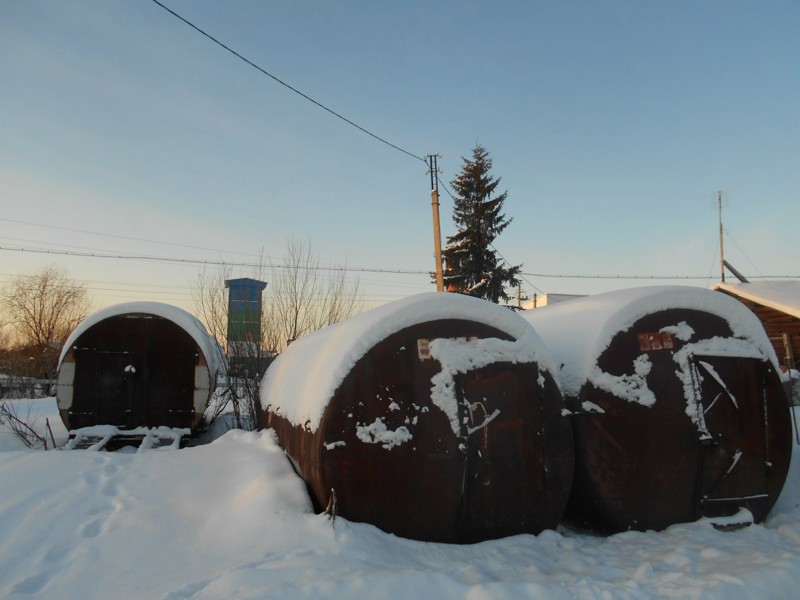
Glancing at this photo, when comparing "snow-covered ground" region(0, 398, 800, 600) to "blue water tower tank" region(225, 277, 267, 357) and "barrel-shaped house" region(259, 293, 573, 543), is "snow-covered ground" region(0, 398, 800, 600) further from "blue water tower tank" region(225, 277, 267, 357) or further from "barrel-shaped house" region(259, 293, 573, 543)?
"blue water tower tank" region(225, 277, 267, 357)

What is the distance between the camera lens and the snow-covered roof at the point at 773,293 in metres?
16.3

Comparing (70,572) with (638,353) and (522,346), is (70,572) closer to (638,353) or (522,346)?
(522,346)

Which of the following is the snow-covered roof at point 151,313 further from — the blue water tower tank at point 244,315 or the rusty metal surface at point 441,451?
the rusty metal surface at point 441,451

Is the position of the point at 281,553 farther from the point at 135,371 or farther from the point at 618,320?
the point at 135,371

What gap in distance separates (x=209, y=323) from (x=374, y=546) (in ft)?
37.6

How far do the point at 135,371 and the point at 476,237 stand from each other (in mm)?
24303

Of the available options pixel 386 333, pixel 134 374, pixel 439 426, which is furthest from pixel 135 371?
pixel 439 426

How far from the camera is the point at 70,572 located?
3723 millimetres

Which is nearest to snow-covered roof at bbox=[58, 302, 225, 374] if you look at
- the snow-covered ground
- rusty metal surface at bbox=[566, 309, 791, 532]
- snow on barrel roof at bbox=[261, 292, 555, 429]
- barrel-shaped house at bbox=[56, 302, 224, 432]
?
barrel-shaped house at bbox=[56, 302, 224, 432]

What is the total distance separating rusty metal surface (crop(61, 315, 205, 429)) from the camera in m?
8.66

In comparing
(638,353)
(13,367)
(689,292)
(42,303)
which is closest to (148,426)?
(638,353)

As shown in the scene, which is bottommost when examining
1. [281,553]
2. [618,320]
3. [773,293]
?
[281,553]

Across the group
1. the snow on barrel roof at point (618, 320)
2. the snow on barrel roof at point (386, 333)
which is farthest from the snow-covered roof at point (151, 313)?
the snow on barrel roof at point (618, 320)

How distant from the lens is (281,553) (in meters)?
3.93
